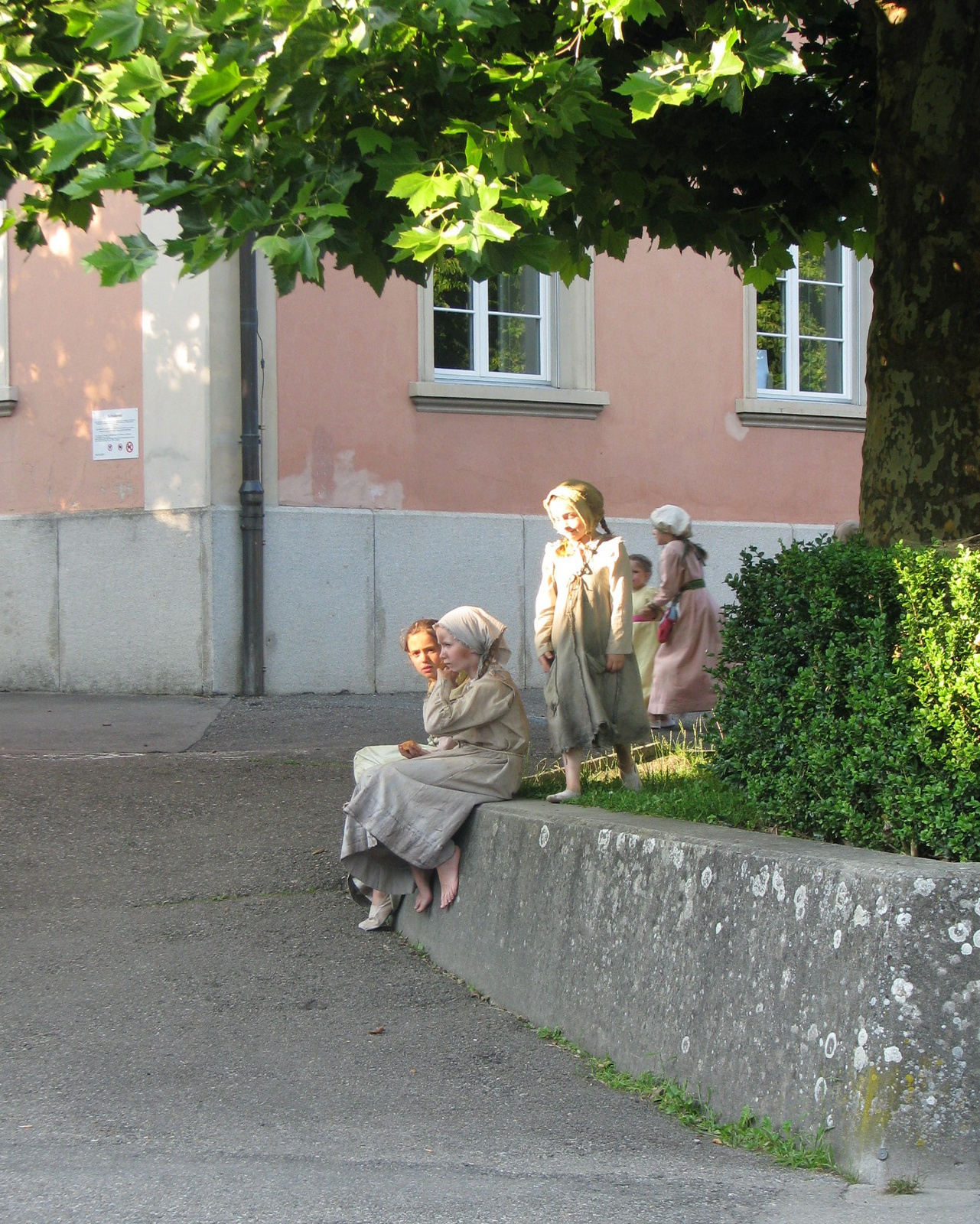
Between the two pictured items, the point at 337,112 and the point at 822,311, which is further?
the point at 822,311

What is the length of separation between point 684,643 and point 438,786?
4154 millimetres

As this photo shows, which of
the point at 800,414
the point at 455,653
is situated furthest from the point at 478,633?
the point at 800,414

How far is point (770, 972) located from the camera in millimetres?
4102

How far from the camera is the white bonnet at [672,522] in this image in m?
9.74

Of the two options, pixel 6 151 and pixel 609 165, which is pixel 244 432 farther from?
pixel 6 151

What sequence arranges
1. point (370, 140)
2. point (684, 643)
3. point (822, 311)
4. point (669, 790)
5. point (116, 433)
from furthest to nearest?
point (822, 311) → point (116, 433) → point (684, 643) → point (669, 790) → point (370, 140)

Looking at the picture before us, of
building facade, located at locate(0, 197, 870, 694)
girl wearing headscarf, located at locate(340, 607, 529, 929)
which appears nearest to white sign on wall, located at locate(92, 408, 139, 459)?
building facade, located at locate(0, 197, 870, 694)

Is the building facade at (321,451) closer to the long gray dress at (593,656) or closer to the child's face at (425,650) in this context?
the child's face at (425,650)

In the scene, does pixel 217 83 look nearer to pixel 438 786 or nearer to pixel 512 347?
pixel 438 786

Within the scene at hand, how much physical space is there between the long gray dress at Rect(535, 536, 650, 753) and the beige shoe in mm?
1012

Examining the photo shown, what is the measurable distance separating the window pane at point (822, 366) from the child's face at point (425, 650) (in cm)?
967

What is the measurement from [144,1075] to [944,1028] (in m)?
2.50

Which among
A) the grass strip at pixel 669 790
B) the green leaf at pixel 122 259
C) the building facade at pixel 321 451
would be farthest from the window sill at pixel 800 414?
the green leaf at pixel 122 259

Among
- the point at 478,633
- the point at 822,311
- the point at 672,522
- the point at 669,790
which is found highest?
the point at 822,311
